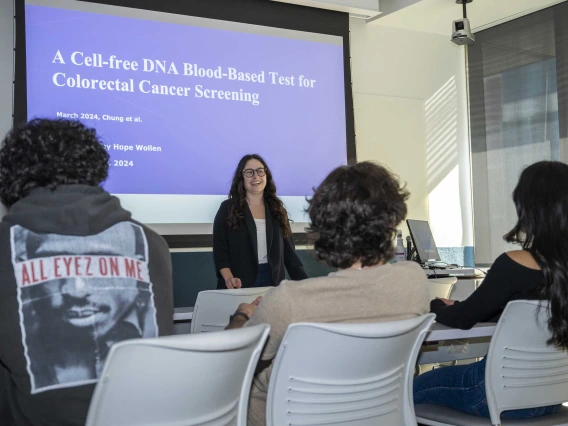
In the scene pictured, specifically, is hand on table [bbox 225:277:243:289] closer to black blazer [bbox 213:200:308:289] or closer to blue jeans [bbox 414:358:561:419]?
black blazer [bbox 213:200:308:289]

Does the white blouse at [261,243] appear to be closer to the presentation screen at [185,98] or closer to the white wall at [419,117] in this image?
the presentation screen at [185,98]

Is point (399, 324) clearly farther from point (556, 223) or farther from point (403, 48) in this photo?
point (403, 48)

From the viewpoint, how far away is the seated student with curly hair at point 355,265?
163cm

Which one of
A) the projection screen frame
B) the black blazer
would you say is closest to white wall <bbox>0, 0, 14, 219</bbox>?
the projection screen frame

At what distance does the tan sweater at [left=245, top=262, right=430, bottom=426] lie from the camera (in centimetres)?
159

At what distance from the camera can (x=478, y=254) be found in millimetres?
6516

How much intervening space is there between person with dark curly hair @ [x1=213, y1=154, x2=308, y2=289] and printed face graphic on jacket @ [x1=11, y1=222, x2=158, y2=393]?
8.46ft

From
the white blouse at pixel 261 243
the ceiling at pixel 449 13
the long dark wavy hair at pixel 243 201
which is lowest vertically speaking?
the white blouse at pixel 261 243

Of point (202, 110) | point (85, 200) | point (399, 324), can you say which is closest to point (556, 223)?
point (399, 324)

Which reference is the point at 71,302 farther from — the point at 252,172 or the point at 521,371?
the point at 252,172

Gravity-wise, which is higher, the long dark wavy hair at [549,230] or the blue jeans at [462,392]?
the long dark wavy hair at [549,230]

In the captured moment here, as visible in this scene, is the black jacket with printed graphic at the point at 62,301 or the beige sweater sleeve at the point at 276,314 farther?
the beige sweater sleeve at the point at 276,314

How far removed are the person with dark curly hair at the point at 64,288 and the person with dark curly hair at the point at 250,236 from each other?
8.29ft

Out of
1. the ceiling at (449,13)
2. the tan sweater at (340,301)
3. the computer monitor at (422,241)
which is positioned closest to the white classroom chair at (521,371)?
the tan sweater at (340,301)
